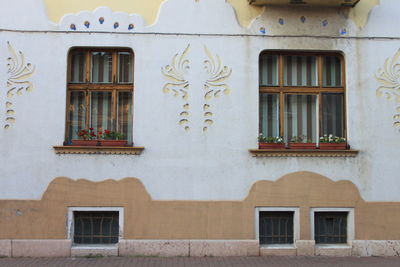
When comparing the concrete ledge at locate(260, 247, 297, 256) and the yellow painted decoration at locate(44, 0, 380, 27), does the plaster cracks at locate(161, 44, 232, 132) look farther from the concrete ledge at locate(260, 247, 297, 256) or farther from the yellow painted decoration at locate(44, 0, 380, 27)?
the concrete ledge at locate(260, 247, 297, 256)

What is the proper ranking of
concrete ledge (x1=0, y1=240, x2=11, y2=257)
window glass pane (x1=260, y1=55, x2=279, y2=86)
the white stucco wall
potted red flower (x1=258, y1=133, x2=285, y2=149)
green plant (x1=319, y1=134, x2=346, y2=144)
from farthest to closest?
window glass pane (x1=260, y1=55, x2=279, y2=86)
green plant (x1=319, y1=134, x2=346, y2=144)
potted red flower (x1=258, y1=133, x2=285, y2=149)
the white stucco wall
concrete ledge (x1=0, y1=240, x2=11, y2=257)

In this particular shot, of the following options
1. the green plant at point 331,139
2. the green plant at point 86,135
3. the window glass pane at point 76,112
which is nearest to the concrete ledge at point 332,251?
the green plant at point 331,139

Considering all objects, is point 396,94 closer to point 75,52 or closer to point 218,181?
point 218,181

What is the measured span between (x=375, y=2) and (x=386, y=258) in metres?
5.29

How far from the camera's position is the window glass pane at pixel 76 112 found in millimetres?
9195

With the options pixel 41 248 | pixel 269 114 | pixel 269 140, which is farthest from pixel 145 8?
pixel 41 248

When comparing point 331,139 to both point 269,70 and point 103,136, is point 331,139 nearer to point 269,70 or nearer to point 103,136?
point 269,70

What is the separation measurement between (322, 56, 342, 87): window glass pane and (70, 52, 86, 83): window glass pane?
201 inches

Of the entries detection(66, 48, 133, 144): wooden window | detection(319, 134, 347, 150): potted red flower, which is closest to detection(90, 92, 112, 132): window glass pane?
detection(66, 48, 133, 144): wooden window

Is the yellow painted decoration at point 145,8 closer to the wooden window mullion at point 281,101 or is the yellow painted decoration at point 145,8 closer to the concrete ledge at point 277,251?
the wooden window mullion at point 281,101

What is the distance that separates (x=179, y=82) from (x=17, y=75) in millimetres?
3267

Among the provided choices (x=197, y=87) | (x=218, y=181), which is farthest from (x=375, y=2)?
(x=218, y=181)

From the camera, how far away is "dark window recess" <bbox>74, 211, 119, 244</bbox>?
29.3 ft

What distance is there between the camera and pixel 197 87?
9078 millimetres
